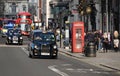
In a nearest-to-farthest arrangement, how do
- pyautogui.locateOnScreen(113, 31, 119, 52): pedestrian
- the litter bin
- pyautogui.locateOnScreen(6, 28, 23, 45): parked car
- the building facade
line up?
the litter bin → pyautogui.locateOnScreen(113, 31, 119, 52): pedestrian → pyautogui.locateOnScreen(6, 28, 23, 45): parked car → the building facade

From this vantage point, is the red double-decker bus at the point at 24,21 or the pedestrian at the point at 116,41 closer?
the pedestrian at the point at 116,41

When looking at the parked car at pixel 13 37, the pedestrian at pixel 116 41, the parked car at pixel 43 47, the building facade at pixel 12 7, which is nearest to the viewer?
the parked car at pixel 43 47

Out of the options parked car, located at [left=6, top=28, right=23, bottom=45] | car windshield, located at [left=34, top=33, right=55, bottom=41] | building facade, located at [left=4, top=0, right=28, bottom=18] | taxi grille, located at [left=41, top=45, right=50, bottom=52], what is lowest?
parked car, located at [left=6, top=28, right=23, bottom=45]

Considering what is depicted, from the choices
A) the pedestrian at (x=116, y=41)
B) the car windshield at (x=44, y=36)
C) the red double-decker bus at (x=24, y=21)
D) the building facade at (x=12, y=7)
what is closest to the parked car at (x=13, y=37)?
the pedestrian at (x=116, y=41)

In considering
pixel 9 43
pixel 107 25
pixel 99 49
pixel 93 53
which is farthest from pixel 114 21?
pixel 9 43

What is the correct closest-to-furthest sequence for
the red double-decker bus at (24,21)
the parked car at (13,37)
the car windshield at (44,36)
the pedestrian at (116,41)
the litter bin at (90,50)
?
the car windshield at (44,36)
the litter bin at (90,50)
the pedestrian at (116,41)
the parked car at (13,37)
the red double-decker bus at (24,21)

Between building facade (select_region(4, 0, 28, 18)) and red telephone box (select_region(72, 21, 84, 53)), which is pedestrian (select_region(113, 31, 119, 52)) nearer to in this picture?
red telephone box (select_region(72, 21, 84, 53))

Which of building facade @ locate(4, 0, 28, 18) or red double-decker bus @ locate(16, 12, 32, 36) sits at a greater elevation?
building facade @ locate(4, 0, 28, 18)

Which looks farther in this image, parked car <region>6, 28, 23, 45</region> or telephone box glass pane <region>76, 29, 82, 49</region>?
parked car <region>6, 28, 23, 45</region>

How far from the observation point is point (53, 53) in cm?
3447

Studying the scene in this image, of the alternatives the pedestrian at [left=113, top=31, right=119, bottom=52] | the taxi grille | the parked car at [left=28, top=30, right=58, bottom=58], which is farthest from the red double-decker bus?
the taxi grille

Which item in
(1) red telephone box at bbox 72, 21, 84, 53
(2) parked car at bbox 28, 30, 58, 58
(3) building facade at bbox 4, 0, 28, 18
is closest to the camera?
(2) parked car at bbox 28, 30, 58, 58

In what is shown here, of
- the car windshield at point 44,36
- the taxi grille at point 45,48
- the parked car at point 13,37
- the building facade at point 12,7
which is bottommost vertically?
the parked car at point 13,37

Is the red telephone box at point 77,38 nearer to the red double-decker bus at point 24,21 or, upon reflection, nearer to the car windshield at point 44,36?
the car windshield at point 44,36
